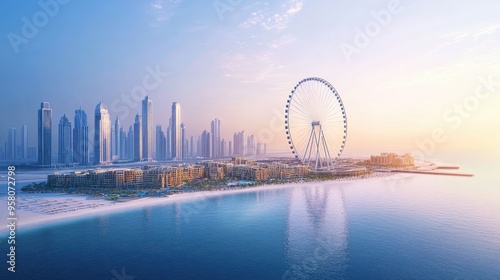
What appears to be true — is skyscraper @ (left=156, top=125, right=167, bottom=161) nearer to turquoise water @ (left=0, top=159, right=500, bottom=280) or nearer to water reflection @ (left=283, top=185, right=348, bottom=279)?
turquoise water @ (left=0, top=159, right=500, bottom=280)

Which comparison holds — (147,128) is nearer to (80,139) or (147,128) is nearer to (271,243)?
(80,139)

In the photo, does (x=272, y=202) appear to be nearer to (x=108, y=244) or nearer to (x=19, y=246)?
(x=108, y=244)

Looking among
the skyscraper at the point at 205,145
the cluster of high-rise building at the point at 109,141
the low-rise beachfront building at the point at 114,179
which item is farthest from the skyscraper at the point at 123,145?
the low-rise beachfront building at the point at 114,179

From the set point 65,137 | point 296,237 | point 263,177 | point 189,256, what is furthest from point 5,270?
point 65,137

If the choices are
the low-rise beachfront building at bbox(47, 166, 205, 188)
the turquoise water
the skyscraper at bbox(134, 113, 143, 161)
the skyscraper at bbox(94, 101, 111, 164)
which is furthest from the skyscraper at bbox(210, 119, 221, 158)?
the turquoise water

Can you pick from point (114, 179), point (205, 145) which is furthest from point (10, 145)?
point (114, 179)

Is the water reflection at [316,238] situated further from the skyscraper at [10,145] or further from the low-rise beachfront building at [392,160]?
the skyscraper at [10,145]
